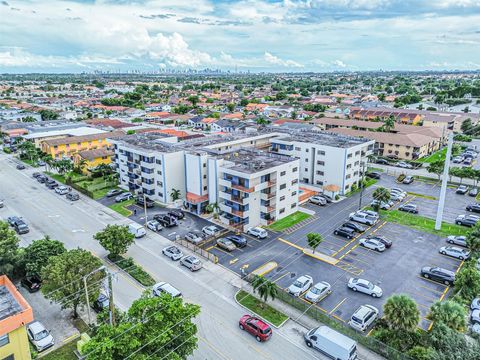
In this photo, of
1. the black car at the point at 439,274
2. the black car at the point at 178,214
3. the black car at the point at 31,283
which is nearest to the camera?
the black car at the point at 31,283

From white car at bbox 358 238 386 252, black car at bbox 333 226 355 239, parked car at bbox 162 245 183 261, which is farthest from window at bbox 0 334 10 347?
black car at bbox 333 226 355 239

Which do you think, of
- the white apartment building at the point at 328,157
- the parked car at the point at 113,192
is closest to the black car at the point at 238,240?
the white apartment building at the point at 328,157

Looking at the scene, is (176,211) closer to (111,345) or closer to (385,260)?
(385,260)

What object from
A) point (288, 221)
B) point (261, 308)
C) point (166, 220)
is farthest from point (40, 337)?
point (288, 221)

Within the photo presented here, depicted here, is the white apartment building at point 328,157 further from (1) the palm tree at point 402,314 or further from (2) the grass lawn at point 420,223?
(1) the palm tree at point 402,314

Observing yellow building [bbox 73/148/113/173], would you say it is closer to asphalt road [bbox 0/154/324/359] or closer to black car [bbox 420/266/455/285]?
asphalt road [bbox 0/154/324/359]

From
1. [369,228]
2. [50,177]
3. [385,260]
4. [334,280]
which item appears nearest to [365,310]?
[334,280]

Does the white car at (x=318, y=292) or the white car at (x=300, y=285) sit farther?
the white car at (x=300, y=285)

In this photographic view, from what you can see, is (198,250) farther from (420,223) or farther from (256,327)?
(420,223)
